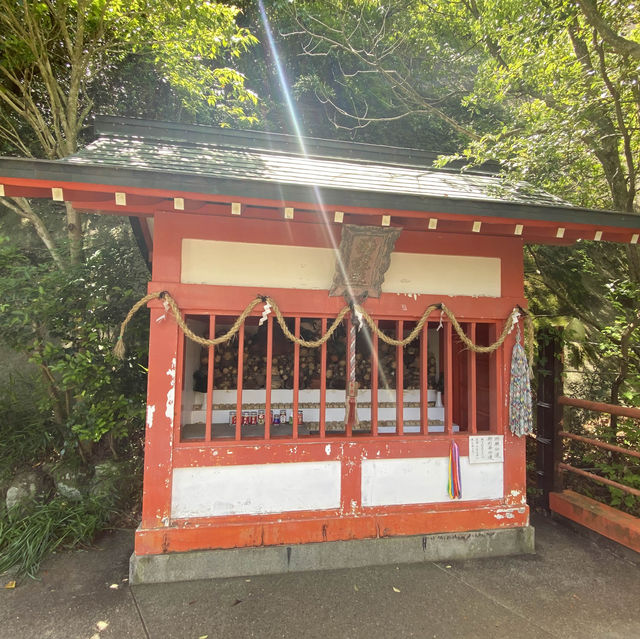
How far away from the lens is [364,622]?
2.73 meters

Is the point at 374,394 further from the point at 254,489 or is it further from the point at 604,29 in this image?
the point at 604,29

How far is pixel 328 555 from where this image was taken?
3.44 metres

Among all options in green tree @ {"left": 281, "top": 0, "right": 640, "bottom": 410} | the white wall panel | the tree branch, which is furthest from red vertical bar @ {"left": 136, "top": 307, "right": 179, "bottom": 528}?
the tree branch

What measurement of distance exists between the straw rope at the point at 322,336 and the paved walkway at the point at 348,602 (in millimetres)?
1903

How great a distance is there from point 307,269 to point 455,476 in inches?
97.1

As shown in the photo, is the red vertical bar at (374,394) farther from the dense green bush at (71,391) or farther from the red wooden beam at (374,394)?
the dense green bush at (71,391)

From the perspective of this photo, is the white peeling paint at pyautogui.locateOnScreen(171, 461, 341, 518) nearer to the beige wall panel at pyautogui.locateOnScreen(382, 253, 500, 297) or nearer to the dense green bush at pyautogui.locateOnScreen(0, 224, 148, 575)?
the dense green bush at pyautogui.locateOnScreen(0, 224, 148, 575)

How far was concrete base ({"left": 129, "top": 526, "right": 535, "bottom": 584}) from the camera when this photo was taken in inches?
126

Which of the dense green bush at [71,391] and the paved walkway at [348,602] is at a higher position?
the dense green bush at [71,391]

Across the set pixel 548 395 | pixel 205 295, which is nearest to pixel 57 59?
pixel 205 295

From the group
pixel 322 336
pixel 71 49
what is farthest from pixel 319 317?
pixel 71 49

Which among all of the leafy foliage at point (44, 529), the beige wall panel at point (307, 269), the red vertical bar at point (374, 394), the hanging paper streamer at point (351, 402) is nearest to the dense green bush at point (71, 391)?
the leafy foliage at point (44, 529)

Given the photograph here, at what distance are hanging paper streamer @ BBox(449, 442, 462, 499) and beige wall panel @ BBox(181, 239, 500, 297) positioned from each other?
159cm

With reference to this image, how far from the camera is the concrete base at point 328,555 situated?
3.19 m
